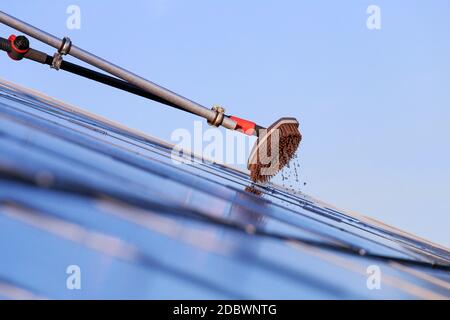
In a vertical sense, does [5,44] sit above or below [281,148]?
above

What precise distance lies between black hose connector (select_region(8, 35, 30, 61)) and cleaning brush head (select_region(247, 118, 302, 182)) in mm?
1827

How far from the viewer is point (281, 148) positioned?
5133 millimetres

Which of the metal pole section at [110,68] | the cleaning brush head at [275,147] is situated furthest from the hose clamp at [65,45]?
the cleaning brush head at [275,147]

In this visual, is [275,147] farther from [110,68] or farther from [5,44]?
[5,44]

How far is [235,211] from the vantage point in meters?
2.77

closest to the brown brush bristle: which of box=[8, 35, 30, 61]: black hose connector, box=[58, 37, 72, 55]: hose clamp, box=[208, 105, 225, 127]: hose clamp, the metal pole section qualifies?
box=[208, 105, 225, 127]: hose clamp

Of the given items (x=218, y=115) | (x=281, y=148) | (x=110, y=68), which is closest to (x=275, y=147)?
(x=281, y=148)

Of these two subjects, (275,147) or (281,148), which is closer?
(275,147)

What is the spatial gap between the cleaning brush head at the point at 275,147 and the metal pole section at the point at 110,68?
1.42ft

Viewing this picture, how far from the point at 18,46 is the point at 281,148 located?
81.9 inches

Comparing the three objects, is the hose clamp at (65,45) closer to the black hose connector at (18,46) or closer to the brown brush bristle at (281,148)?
the black hose connector at (18,46)

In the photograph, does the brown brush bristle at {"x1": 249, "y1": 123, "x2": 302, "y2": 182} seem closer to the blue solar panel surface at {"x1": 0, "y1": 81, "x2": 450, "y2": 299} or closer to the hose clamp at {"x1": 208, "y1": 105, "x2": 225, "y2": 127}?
the hose clamp at {"x1": 208, "y1": 105, "x2": 225, "y2": 127}
